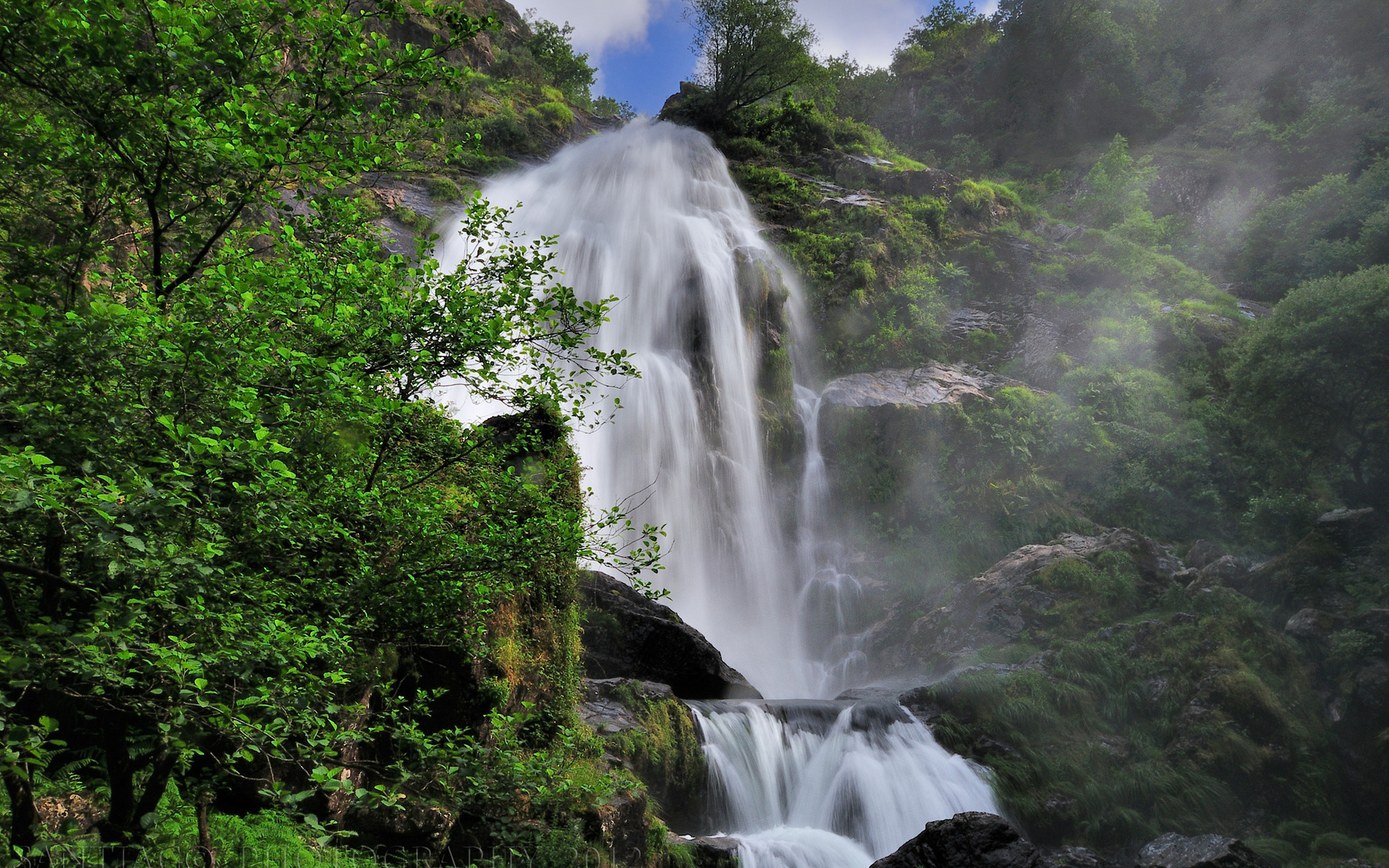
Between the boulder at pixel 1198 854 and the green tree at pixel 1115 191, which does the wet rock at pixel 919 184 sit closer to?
the green tree at pixel 1115 191

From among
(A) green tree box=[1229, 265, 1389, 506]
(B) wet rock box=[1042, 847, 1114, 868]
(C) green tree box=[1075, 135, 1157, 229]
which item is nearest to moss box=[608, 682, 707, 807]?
(B) wet rock box=[1042, 847, 1114, 868]

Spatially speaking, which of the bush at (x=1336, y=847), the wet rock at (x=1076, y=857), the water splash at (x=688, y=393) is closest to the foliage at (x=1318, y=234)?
the bush at (x=1336, y=847)

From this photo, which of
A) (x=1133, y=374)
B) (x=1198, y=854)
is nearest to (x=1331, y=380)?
(x=1133, y=374)

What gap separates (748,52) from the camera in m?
31.3

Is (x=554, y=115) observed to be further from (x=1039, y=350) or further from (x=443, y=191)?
(x=1039, y=350)

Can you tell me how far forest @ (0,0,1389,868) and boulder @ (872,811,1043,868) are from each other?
8.71 feet

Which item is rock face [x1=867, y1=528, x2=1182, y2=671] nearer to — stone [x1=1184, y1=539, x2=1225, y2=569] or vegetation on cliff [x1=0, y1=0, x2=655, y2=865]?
stone [x1=1184, y1=539, x2=1225, y2=569]

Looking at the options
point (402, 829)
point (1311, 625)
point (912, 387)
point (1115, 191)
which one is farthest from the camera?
point (1115, 191)

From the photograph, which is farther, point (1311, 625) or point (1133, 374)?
point (1133, 374)

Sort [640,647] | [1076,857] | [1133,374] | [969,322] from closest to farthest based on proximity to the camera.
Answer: [1076,857]
[640,647]
[1133,374]
[969,322]

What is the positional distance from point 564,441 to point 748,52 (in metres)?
27.8

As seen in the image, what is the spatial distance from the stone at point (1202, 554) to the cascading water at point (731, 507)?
29.2ft

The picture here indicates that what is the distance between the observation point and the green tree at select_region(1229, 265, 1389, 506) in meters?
16.8

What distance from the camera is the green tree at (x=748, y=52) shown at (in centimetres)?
3055
